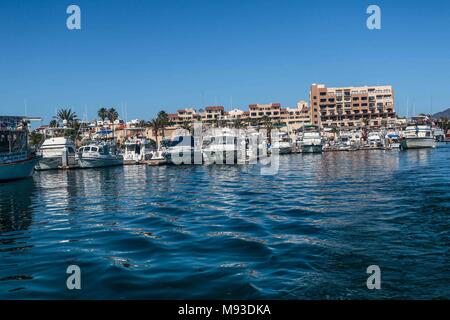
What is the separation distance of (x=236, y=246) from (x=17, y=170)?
124 feet

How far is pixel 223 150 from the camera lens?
56.2 metres

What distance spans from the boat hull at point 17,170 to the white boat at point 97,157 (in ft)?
46.7

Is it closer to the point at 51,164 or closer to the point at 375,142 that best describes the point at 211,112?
the point at 375,142

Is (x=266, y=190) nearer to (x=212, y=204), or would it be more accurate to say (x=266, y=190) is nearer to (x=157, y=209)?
(x=212, y=204)

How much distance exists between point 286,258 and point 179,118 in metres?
165

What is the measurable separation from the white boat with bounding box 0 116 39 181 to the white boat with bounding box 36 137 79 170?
42.8 feet

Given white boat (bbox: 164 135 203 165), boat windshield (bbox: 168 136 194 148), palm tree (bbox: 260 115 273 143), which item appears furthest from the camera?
palm tree (bbox: 260 115 273 143)

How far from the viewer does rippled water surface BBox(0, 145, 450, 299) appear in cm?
906

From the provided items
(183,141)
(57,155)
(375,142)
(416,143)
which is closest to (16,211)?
(183,141)

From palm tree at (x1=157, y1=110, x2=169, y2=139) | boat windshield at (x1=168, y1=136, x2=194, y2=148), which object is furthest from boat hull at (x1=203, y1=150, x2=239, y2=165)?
palm tree at (x1=157, y1=110, x2=169, y2=139)

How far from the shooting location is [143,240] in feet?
46.0

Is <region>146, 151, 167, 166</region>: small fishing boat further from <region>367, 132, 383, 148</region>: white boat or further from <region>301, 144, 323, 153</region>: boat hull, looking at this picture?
<region>367, 132, 383, 148</region>: white boat

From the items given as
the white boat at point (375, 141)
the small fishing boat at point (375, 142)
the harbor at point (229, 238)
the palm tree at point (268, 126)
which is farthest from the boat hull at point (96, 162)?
the palm tree at point (268, 126)

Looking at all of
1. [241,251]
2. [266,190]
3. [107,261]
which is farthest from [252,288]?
[266,190]
